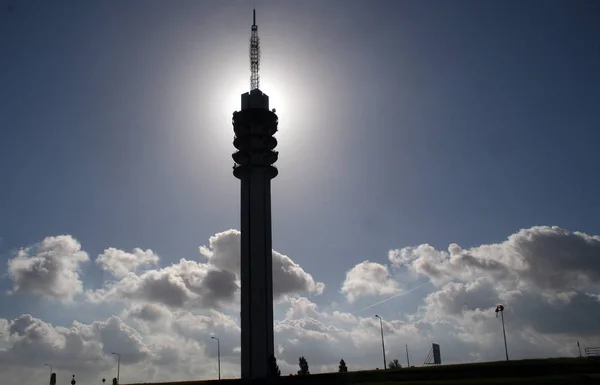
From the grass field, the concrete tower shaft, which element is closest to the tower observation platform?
the concrete tower shaft

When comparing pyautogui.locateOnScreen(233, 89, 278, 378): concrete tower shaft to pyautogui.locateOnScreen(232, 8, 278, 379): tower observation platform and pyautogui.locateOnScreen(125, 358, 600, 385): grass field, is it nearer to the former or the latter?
pyautogui.locateOnScreen(232, 8, 278, 379): tower observation platform

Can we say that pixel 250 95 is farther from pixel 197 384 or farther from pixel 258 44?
pixel 197 384

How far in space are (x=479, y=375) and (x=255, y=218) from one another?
45433 mm

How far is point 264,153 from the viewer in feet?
343

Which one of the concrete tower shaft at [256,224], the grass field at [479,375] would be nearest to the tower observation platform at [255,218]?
the concrete tower shaft at [256,224]

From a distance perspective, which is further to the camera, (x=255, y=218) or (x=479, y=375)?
(x=255, y=218)

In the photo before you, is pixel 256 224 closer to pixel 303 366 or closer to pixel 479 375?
pixel 303 366

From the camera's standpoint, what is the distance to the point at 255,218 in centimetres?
9844

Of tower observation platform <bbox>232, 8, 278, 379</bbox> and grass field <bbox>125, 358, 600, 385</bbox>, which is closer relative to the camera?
grass field <bbox>125, 358, 600, 385</bbox>

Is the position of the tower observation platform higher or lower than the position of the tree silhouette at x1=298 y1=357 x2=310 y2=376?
higher

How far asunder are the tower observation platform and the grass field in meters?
11.4

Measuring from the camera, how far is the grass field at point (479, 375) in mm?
63438

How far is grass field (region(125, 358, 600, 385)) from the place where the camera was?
2498 inches

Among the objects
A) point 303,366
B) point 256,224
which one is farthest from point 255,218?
point 303,366
